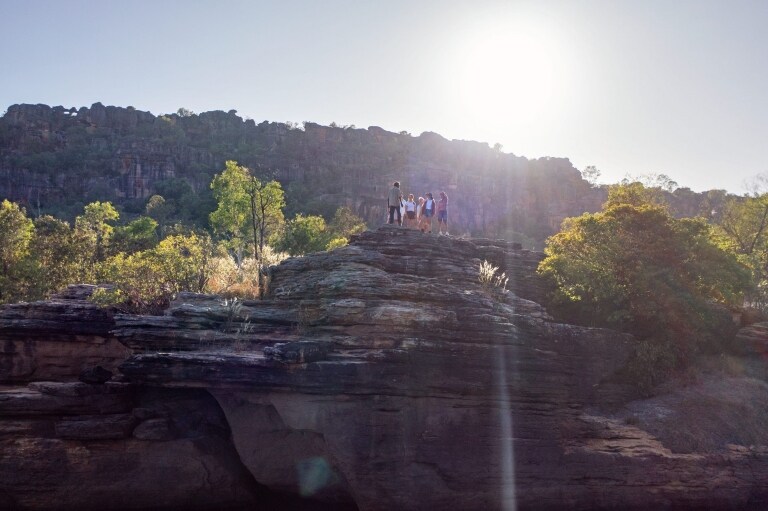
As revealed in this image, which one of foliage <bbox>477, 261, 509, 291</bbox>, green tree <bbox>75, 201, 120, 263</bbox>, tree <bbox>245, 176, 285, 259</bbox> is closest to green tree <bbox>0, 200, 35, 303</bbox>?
green tree <bbox>75, 201, 120, 263</bbox>

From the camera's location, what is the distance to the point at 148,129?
3499 inches

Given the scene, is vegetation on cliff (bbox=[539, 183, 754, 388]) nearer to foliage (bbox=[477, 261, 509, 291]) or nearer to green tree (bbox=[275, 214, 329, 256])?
foliage (bbox=[477, 261, 509, 291])

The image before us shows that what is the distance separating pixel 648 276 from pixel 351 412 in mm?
9900

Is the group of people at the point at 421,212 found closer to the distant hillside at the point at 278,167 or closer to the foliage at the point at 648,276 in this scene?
the foliage at the point at 648,276

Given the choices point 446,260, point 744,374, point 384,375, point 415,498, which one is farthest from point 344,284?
point 744,374

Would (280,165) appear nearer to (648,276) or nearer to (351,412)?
(648,276)

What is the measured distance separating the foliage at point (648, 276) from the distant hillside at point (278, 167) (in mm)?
51275

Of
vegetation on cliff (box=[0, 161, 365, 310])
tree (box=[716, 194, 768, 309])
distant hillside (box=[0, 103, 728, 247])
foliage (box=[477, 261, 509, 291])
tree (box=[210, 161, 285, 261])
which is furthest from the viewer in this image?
distant hillside (box=[0, 103, 728, 247])

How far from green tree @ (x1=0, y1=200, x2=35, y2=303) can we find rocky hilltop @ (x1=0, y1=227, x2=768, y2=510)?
11.3 meters

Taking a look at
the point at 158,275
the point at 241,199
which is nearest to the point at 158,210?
the point at 241,199

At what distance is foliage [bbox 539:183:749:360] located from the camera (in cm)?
1656

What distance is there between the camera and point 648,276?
1652 cm

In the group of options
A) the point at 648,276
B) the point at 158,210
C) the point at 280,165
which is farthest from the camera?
the point at 280,165

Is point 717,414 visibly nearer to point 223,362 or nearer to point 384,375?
point 384,375
